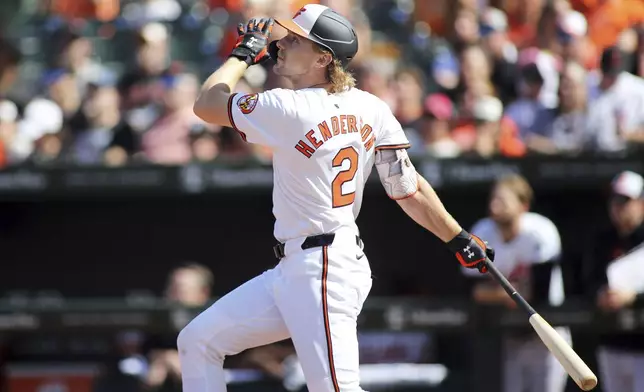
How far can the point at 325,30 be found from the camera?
461cm

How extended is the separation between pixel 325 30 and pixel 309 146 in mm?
468

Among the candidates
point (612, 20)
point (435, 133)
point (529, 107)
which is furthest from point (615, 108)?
point (612, 20)

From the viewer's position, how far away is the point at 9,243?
8.68 m

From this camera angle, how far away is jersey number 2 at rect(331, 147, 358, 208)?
4582mm

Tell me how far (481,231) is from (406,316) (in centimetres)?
77

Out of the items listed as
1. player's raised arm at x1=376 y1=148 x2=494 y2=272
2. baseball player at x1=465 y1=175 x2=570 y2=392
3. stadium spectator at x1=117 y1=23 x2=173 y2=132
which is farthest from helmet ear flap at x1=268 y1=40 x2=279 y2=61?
stadium spectator at x1=117 y1=23 x2=173 y2=132

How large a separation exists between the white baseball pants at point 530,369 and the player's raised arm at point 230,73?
323cm

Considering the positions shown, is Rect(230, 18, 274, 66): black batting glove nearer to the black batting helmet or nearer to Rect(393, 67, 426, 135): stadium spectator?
the black batting helmet

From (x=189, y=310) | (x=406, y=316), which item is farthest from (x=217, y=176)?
(x=406, y=316)

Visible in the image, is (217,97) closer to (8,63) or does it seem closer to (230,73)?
(230,73)

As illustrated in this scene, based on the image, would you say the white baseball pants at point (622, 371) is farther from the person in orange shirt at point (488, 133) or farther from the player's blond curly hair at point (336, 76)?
the player's blond curly hair at point (336, 76)

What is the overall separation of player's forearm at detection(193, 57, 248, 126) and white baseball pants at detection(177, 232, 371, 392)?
23.2 inches

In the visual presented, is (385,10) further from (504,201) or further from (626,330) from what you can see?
(626,330)

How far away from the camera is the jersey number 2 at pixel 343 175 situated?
4582 mm
